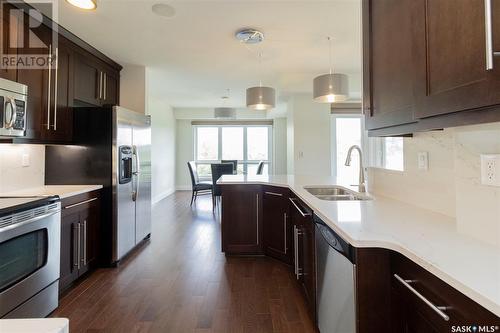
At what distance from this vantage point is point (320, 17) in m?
2.71

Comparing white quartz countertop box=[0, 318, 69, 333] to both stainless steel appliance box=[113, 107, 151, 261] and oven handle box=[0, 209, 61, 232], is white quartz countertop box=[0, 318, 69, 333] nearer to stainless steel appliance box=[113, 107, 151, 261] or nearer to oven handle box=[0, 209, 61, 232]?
oven handle box=[0, 209, 61, 232]

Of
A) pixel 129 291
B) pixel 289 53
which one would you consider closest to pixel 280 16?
pixel 289 53

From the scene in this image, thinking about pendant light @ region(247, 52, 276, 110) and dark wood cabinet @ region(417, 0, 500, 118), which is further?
pendant light @ region(247, 52, 276, 110)

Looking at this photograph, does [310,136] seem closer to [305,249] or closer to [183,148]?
[305,249]

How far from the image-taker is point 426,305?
2.87 feet

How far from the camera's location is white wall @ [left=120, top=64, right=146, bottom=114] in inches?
159

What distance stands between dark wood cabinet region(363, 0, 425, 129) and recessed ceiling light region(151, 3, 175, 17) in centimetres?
170

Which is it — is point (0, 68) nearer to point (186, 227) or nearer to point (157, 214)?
point (186, 227)

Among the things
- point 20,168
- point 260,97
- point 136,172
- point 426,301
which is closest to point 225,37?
point 260,97

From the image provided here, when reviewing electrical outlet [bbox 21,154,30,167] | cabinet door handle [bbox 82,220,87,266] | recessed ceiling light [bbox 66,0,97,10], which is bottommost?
cabinet door handle [bbox 82,220,87,266]

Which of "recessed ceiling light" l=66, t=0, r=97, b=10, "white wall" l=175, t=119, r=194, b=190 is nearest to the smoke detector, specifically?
"recessed ceiling light" l=66, t=0, r=97, b=10

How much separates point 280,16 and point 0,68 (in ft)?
7.80

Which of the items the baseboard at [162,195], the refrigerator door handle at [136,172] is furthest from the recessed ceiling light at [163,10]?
the baseboard at [162,195]

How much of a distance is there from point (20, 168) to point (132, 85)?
78.9 inches
